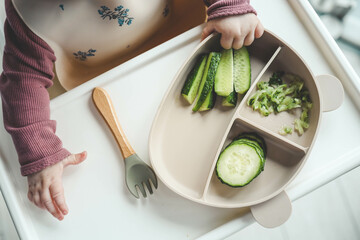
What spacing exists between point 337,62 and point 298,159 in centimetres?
25

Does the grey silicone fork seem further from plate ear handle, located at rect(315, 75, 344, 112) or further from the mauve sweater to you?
plate ear handle, located at rect(315, 75, 344, 112)

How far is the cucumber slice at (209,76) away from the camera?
0.74 metres

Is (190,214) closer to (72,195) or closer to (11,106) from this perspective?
(72,195)

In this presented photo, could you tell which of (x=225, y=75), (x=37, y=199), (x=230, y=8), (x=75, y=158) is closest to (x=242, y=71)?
(x=225, y=75)

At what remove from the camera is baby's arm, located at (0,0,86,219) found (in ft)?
2.39

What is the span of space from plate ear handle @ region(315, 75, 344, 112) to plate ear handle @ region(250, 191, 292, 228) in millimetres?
217

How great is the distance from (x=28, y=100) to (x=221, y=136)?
1.51ft

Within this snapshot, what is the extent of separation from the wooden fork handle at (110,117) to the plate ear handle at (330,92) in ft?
1.45

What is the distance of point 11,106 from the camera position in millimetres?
760

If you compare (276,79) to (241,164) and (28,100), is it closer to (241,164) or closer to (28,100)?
(241,164)

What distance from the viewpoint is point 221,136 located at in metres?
0.74

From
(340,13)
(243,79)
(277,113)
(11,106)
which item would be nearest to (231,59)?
(243,79)

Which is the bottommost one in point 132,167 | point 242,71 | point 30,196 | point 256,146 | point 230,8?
point 30,196

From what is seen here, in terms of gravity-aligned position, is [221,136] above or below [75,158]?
above
